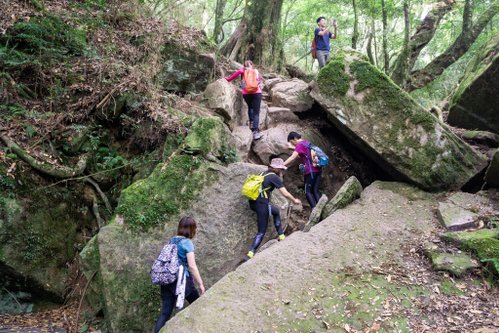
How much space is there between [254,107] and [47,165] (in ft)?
16.3

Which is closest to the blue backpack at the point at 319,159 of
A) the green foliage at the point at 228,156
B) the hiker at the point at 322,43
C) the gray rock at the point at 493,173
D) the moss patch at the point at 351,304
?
the green foliage at the point at 228,156

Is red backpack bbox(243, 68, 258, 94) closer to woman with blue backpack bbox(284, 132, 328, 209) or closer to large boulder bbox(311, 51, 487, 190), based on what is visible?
large boulder bbox(311, 51, 487, 190)

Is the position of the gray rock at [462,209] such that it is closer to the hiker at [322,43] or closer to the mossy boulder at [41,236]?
the hiker at [322,43]

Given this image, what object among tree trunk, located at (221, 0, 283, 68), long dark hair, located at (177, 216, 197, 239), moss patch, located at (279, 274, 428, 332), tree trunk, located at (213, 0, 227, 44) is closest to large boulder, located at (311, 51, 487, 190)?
moss patch, located at (279, 274, 428, 332)

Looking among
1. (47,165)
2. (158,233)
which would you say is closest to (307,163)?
(158,233)

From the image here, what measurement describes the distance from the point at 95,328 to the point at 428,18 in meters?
14.2

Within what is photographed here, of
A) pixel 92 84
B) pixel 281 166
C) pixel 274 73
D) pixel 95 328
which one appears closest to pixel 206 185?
pixel 281 166

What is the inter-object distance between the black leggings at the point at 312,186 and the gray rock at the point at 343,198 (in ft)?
2.47

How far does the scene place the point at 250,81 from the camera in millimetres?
8938

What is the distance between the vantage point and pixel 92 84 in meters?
8.35

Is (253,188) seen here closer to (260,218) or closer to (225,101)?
(260,218)

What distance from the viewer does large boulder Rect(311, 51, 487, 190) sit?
7.73 m

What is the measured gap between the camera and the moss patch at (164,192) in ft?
21.5

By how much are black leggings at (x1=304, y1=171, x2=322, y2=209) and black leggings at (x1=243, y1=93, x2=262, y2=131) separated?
2.31 metres
